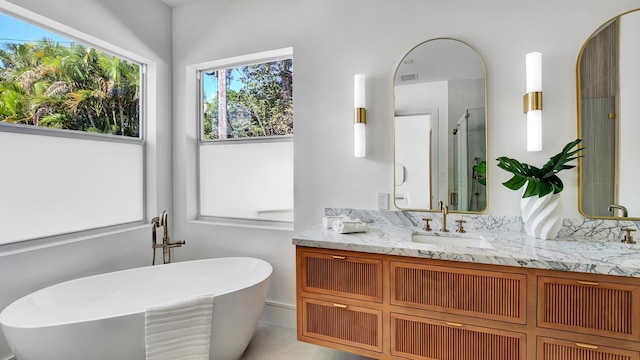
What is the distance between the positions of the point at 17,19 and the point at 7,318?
1825 mm

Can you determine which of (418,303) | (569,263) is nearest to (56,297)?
(418,303)

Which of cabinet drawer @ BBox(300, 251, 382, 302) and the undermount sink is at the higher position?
the undermount sink

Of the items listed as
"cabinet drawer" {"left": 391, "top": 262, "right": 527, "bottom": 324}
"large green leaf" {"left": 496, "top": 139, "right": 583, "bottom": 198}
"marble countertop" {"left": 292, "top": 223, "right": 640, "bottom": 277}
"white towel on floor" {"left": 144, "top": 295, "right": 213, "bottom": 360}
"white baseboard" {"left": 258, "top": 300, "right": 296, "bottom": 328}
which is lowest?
"white baseboard" {"left": 258, "top": 300, "right": 296, "bottom": 328}

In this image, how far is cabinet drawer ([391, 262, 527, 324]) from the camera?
1.31 meters

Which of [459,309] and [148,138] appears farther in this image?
[148,138]

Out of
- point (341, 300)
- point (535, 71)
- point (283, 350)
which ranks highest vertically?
point (535, 71)

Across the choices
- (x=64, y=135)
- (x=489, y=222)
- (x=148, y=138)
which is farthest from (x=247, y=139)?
(x=489, y=222)

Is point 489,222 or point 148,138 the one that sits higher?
point 148,138

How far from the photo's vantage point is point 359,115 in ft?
6.66

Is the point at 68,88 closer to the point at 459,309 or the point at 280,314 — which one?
the point at 280,314

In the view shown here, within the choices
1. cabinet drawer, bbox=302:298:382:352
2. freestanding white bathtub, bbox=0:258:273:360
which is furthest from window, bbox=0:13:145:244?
cabinet drawer, bbox=302:298:382:352

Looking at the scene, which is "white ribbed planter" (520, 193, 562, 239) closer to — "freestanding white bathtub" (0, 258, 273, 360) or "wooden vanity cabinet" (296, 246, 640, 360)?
"wooden vanity cabinet" (296, 246, 640, 360)

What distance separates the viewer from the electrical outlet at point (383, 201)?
6.79 feet

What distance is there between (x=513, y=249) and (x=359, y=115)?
3.97ft
